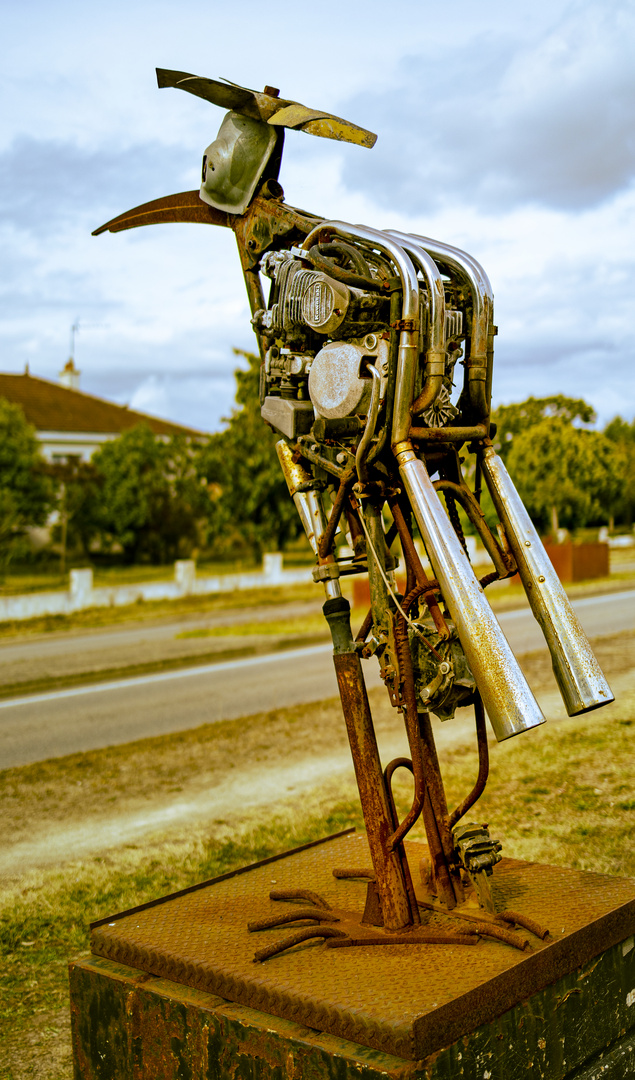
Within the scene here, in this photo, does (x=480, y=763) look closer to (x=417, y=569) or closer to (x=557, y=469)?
(x=417, y=569)

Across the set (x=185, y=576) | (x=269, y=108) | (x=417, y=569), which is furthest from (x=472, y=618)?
(x=185, y=576)

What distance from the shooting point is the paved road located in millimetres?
8750

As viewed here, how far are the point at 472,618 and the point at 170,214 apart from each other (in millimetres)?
1875

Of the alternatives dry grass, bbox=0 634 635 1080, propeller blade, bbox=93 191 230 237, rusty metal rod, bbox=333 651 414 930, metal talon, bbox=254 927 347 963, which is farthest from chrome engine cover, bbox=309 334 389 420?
dry grass, bbox=0 634 635 1080

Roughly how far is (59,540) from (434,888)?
31.4m

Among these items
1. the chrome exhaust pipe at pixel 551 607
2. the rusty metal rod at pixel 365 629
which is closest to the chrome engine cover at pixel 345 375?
the chrome exhaust pipe at pixel 551 607

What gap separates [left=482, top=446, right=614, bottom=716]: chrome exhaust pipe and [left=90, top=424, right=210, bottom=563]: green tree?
27874 mm

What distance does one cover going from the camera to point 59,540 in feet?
109

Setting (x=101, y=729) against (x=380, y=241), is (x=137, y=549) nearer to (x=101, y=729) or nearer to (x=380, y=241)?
(x=101, y=729)

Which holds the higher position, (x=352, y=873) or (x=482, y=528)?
(x=482, y=528)

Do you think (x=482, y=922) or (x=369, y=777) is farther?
(x=369, y=777)

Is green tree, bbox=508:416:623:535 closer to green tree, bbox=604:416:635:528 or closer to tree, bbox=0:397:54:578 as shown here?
green tree, bbox=604:416:635:528

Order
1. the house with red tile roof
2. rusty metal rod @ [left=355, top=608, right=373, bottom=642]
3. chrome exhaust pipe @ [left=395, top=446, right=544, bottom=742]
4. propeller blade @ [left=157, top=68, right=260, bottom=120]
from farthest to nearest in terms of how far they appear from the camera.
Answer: the house with red tile roof < propeller blade @ [left=157, top=68, right=260, bottom=120] < rusty metal rod @ [left=355, top=608, right=373, bottom=642] < chrome exhaust pipe @ [left=395, top=446, right=544, bottom=742]

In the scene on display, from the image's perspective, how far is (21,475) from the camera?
97.8 feet
